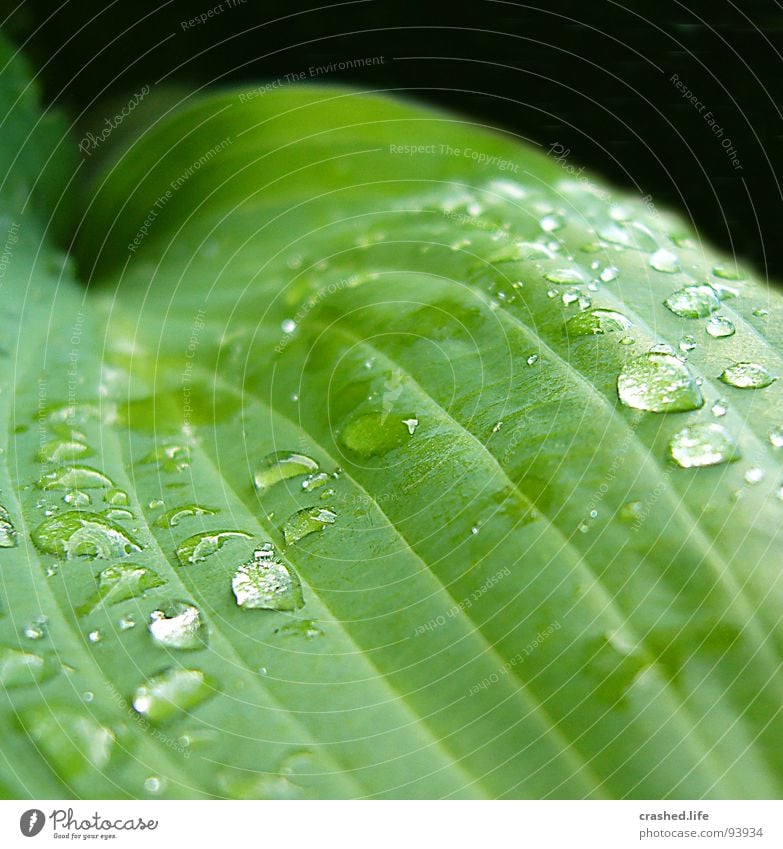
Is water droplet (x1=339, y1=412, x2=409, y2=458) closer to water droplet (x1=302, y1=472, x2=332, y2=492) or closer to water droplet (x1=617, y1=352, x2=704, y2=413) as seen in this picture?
water droplet (x1=302, y1=472, x2=332, y2=492)

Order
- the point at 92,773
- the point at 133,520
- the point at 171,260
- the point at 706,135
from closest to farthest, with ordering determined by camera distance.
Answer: the point at 92,773
the point at 133,520
the point at 171,260
the point at 706,135

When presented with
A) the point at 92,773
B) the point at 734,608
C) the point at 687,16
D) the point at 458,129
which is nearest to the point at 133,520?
the point at 92,773

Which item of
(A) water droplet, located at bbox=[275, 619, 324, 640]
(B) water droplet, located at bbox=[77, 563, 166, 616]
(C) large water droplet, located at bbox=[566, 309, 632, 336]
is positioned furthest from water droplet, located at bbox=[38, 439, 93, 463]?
(C) large water droplet, located at bbox=[566, 309, 632, 336]

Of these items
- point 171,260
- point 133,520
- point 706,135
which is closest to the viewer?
point 133,520

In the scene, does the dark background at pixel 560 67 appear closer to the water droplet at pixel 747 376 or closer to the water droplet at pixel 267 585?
the water droplet at pixel 747 376

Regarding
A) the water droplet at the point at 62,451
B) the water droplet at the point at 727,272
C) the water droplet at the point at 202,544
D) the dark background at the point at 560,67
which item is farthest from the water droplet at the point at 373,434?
the dark background at the point at 560,67
